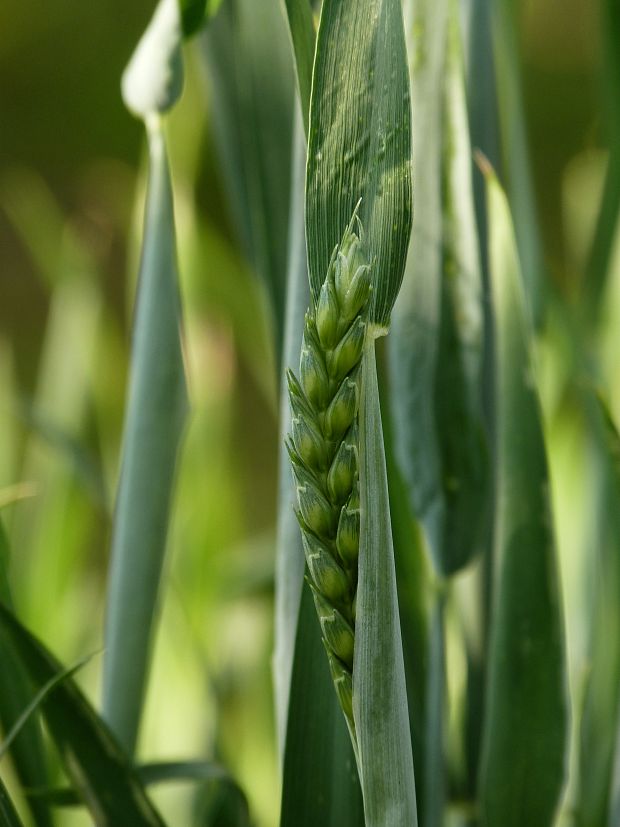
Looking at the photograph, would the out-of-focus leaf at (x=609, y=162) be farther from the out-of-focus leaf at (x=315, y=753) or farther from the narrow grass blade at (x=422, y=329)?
the out-of-focus leaf at (x=315, y=753)

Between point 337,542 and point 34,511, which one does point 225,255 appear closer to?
point 34,511

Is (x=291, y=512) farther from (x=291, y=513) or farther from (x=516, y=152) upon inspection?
(x=516, y=152)

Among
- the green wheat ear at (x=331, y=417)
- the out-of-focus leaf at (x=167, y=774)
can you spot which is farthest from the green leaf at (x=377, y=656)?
the out-of-focus leaf at (x=167, y=774)

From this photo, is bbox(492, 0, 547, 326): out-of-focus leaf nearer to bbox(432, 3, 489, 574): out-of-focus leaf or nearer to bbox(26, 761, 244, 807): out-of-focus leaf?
bbox(432, 3, 489, 574): out-of-focus leaf

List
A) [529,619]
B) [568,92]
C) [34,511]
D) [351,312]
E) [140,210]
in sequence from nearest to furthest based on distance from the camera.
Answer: [351,312] → [529,619] → [140,210] → [34,511] → [568,92]

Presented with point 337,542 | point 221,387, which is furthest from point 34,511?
point 337,542

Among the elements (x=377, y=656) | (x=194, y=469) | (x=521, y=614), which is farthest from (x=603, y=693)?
(x=194, y=469)
